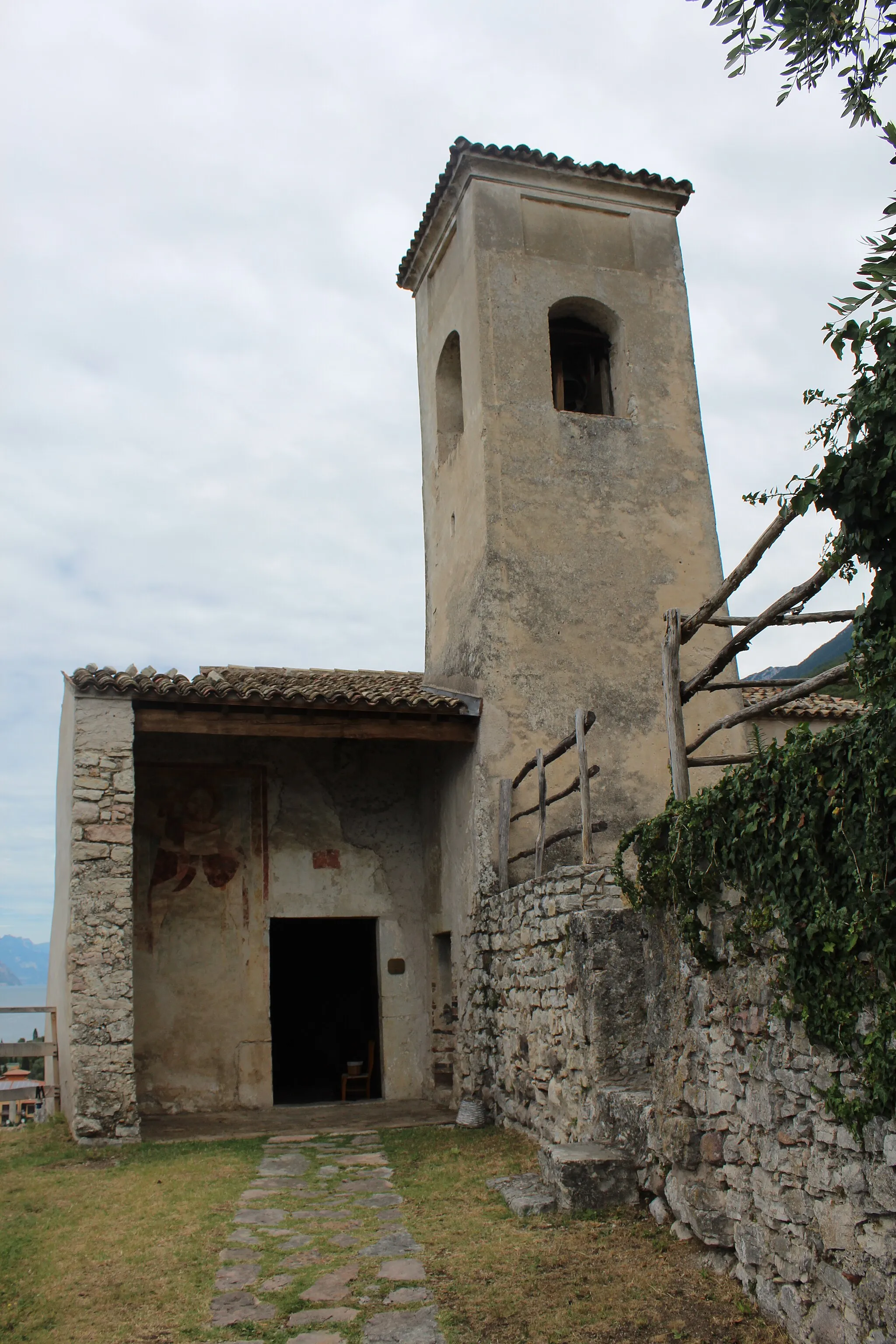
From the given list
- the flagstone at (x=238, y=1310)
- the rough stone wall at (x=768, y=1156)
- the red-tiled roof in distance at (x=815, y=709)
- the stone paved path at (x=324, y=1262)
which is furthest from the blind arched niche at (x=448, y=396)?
the flagstone at (x=238, y=1310)

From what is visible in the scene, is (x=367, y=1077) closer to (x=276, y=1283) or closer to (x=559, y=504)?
(x=559, y=504)

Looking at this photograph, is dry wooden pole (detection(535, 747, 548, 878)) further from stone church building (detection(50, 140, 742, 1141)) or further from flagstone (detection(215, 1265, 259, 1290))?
flagstone (detection(215, 1265, 259, 1290))

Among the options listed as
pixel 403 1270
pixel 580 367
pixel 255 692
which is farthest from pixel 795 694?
pixel 580 367

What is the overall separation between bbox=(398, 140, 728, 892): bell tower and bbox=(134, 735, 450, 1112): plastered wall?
113cm

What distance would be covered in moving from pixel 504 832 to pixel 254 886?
3384 millimetres

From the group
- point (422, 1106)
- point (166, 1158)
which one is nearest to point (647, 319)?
point (422, 1106)

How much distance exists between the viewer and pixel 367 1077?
13.1 metres

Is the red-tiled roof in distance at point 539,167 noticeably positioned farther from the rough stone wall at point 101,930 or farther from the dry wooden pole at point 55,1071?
the dry wooden pole at point 55,1071

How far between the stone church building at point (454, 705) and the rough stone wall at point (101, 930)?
0.03m

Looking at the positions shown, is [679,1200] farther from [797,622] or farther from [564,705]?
[564,705]

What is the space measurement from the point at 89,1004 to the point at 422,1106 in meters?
3.86

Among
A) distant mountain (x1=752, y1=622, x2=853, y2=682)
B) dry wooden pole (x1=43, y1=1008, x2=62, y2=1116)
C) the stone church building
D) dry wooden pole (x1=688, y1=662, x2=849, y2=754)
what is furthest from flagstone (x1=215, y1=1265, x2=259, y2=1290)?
distant mountain (x1=752, y1=622, x2=853, y2=682)

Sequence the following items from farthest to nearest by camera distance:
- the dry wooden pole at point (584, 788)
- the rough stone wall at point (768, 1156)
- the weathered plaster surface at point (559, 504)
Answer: the weathered plaster surface at point (559, 504) → the dry wooden pole at point (584, 788) → the rough stone wall at point (768, 1156)

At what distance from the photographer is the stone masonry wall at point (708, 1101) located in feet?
12.9
